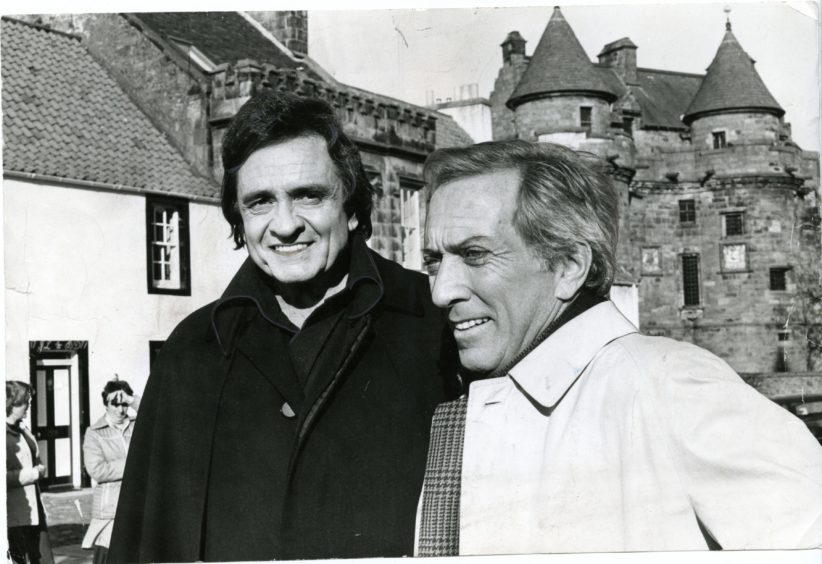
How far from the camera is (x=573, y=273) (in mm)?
2371

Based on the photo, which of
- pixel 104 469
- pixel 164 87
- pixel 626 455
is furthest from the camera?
pixel 164 87

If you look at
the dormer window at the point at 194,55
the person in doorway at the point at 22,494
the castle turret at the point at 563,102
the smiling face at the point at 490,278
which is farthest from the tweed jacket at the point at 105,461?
the castle turret at the point at 563,102

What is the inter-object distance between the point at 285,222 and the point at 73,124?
4.54 meters

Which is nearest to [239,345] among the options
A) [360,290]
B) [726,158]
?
[360,290]

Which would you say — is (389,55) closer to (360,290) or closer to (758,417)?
(360,290)

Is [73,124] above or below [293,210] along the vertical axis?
above

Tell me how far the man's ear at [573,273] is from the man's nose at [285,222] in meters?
0.85

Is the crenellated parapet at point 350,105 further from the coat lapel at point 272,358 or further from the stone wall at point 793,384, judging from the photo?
the stone wall at point 793,384

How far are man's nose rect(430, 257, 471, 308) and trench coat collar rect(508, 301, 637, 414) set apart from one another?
0.85ft

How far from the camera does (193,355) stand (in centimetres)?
286

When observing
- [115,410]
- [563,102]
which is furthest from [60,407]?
[563,102]

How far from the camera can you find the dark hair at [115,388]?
16.0 feet

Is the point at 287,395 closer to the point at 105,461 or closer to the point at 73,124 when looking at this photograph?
the point at 105,461

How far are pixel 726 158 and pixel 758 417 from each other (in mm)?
20659
